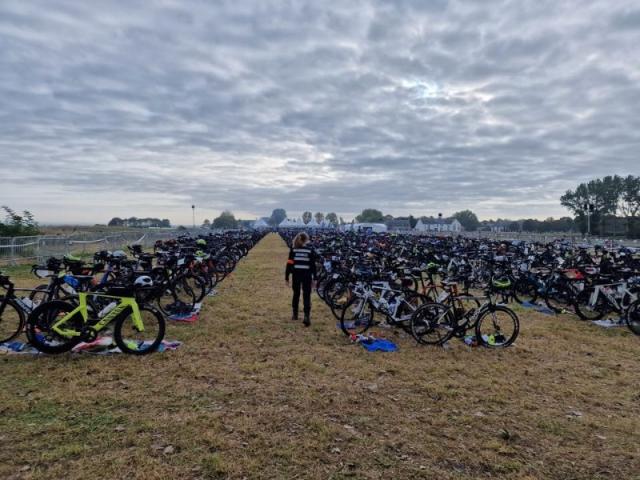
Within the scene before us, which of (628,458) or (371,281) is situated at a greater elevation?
(371,281)

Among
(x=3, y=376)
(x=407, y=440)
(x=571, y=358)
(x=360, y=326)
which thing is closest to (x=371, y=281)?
(x=360, y=326)

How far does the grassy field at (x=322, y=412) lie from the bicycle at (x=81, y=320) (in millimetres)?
244

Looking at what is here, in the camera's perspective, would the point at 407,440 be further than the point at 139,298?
No

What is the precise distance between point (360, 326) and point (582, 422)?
354 centimetres

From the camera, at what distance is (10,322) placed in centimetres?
667

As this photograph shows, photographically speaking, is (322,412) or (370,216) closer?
(322,412)

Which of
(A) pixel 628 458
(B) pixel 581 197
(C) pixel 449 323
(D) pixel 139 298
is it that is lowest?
Answer: (A) pixel 628 458

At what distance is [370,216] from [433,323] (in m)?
111

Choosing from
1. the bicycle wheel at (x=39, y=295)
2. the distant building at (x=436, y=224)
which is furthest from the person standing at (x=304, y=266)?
the distant building at (x=436, y=224)

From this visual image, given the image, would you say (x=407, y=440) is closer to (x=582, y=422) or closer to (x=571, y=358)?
(x=582, y=422)

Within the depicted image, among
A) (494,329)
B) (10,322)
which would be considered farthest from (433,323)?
(10,322)

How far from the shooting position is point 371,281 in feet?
22.6

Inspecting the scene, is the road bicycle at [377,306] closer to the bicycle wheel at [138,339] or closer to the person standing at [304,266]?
the person standing at [304,266]

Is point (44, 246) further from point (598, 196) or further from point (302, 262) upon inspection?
point (598, 196)
